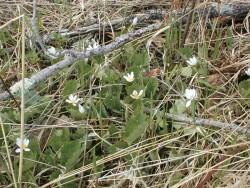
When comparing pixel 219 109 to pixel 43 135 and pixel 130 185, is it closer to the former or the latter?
pixel 130 185

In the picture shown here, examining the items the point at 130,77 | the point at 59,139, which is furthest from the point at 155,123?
the point at 59,139

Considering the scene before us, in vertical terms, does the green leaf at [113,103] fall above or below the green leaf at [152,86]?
below

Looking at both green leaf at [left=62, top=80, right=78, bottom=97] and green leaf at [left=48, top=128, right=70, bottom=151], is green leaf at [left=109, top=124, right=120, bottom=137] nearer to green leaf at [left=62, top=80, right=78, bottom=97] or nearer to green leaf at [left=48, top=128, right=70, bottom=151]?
green leaf at [left=48, top=128, right=70, bottom=151]

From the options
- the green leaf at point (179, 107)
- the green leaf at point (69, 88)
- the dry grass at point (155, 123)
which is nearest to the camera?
the dry grass at point (155, 123)

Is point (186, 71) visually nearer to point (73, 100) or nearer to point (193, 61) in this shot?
point (193, 61)

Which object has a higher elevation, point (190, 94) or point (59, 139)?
point (190, 94)

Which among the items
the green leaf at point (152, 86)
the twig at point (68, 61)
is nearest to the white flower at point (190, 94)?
the green leaf at point (152, 86)

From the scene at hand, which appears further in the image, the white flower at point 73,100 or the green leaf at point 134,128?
the white flower at point 73,100

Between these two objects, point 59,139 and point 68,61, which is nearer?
point 59,139

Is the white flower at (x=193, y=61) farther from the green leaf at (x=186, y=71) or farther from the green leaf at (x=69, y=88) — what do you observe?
the green leaf at (x=69, y=88)
